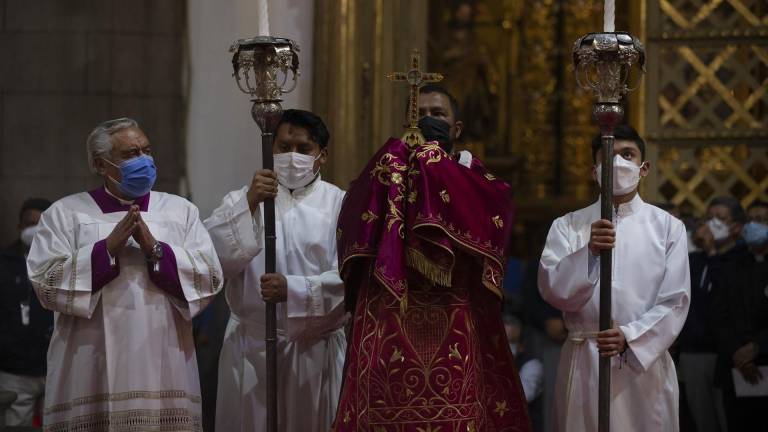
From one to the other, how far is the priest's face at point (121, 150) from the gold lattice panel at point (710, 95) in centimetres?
449

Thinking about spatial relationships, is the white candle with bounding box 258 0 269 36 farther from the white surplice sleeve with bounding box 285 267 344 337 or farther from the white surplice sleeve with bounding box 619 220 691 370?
the white surplice sleeve with bounding box 619 220 691 370

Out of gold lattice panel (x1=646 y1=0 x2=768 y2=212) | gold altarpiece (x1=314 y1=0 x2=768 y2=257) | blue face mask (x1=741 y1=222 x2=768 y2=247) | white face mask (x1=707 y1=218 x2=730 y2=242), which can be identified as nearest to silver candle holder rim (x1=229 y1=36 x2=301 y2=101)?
gold altarpiece (x1=314 y1=0 x2=768 y2=257)

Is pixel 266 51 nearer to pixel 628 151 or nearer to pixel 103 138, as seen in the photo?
pixel 103 138

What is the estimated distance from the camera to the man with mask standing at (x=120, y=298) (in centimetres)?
552

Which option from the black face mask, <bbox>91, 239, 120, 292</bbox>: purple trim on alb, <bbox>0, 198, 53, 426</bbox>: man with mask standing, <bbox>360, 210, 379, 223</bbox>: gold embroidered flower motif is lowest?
<bbox>0, 198, 53, 426</bbox>: man with mask standing

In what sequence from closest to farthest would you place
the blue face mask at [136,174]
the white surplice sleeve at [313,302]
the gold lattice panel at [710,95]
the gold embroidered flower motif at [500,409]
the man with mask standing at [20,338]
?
the gold embroidered flower motif at [500,409] < the blue face mask at [136,174] < the white surplice sleeve at [313,302] < the man with mask standing at [20,338] < the gold lattice panel at [710,95]

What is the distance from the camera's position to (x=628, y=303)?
18.6 feet

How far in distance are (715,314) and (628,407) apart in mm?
2053

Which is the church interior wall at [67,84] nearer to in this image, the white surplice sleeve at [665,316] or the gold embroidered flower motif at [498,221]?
the gold embroidered flower motif at [498,221]

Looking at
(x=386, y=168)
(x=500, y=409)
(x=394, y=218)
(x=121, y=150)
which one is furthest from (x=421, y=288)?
(x=121, y=150)

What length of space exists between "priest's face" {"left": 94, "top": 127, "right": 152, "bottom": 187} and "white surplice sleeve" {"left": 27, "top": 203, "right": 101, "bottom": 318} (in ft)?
1.10

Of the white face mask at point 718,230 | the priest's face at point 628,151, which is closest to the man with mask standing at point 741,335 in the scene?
the white face mask at point 718,230

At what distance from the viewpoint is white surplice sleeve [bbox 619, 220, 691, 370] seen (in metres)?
5.50

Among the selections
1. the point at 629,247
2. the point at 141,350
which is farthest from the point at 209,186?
the point at 629,247
